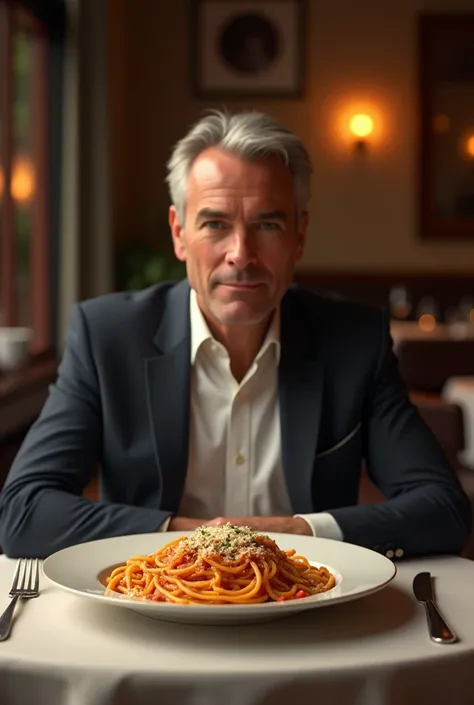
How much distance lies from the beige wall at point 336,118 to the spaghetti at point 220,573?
717cm

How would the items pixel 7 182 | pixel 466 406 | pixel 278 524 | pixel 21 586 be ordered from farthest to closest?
pixel 7 182, pixel 466 406, pixel 278 524, pixel 21 586

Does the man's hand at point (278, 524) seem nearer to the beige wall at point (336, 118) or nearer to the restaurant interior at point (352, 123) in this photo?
the restaurant interior at point (352, 123)

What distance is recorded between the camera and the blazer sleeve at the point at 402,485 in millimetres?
1767

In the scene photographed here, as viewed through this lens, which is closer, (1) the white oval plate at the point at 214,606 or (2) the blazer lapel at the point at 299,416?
(1) the white oval plate at the point at 214,606

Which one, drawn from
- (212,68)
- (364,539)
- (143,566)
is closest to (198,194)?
(364,539)

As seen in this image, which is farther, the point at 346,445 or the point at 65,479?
the point at 346,445

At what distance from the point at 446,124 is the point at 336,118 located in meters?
0.83

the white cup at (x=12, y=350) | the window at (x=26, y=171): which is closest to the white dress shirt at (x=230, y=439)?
the white cup at (x=12, y=350)

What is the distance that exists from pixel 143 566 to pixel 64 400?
719 mm

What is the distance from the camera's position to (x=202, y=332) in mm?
2148

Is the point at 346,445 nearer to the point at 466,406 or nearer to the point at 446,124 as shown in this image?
the point at 466,406

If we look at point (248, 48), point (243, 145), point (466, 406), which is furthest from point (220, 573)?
point (248, 48)

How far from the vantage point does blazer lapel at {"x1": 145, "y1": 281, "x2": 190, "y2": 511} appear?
6.68 feet

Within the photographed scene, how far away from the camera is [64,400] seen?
81.4 inches
